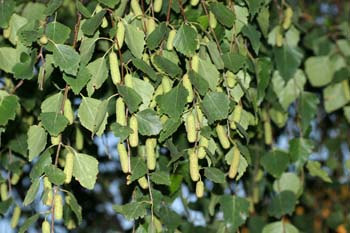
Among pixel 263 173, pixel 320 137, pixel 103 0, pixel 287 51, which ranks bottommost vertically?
pixel 320 137

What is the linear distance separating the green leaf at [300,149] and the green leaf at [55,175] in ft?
1.80

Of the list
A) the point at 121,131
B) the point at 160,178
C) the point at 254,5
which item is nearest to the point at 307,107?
the point at 254,5

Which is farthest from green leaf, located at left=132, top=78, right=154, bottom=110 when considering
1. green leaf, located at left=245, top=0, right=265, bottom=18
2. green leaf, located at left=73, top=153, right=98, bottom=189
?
green leaf, located at left=245, top=0, right=265, bottom=18

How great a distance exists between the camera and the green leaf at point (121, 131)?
836 mm

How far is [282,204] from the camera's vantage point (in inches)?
48.9

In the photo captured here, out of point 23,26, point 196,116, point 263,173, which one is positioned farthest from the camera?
point 263,173

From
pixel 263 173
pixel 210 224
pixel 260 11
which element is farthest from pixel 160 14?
pixel 210 224

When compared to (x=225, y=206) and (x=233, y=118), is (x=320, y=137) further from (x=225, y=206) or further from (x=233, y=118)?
(x=233, y=118)

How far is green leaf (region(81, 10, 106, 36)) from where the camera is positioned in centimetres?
91

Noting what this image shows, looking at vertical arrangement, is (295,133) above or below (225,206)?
below

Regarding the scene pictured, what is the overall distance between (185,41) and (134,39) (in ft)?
0.22

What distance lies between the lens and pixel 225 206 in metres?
1.14

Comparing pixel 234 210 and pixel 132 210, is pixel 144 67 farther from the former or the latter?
pixel 234 210

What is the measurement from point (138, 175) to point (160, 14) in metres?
0.29
